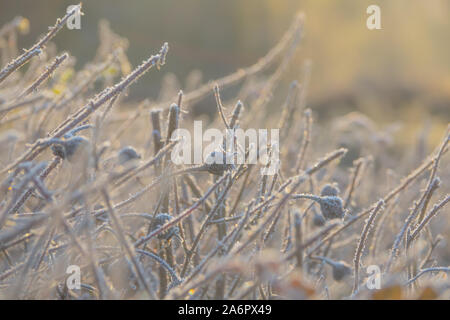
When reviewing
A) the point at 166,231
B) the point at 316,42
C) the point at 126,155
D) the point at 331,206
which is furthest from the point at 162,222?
the point at 316,42

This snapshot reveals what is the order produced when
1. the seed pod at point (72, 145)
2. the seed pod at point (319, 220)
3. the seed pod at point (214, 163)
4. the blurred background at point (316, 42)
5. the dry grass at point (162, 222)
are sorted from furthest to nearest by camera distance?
the blurred background at point (316, 42) → the seed pod at point (319, 220) → the seed pod at point (214, 163) → the seed pod at point (72, 145) → the dry grass at point (162, 222)

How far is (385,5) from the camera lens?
798 centimetres

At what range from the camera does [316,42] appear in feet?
30.5

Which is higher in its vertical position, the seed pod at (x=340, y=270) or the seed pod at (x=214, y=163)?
the seed pod at (x=214, y=163)

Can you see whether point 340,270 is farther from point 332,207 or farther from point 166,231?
point 166,231

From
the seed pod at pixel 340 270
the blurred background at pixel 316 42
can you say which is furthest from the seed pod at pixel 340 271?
the blurred background at pixel 316 42

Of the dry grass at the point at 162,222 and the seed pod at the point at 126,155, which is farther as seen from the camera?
the seed pod at the point at 126,155

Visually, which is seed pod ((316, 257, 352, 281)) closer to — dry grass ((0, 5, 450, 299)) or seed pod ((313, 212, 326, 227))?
dry grass ((0, 5, 450, 299))

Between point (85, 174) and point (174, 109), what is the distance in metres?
0.27

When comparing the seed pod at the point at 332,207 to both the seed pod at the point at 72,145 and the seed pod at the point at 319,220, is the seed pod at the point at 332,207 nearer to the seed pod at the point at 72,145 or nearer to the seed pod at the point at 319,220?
the seed pod at the point at 319,220

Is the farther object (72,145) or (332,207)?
(332,207)

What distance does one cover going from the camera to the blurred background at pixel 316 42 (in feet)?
25.6

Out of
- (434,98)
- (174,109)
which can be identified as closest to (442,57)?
(434,98)
